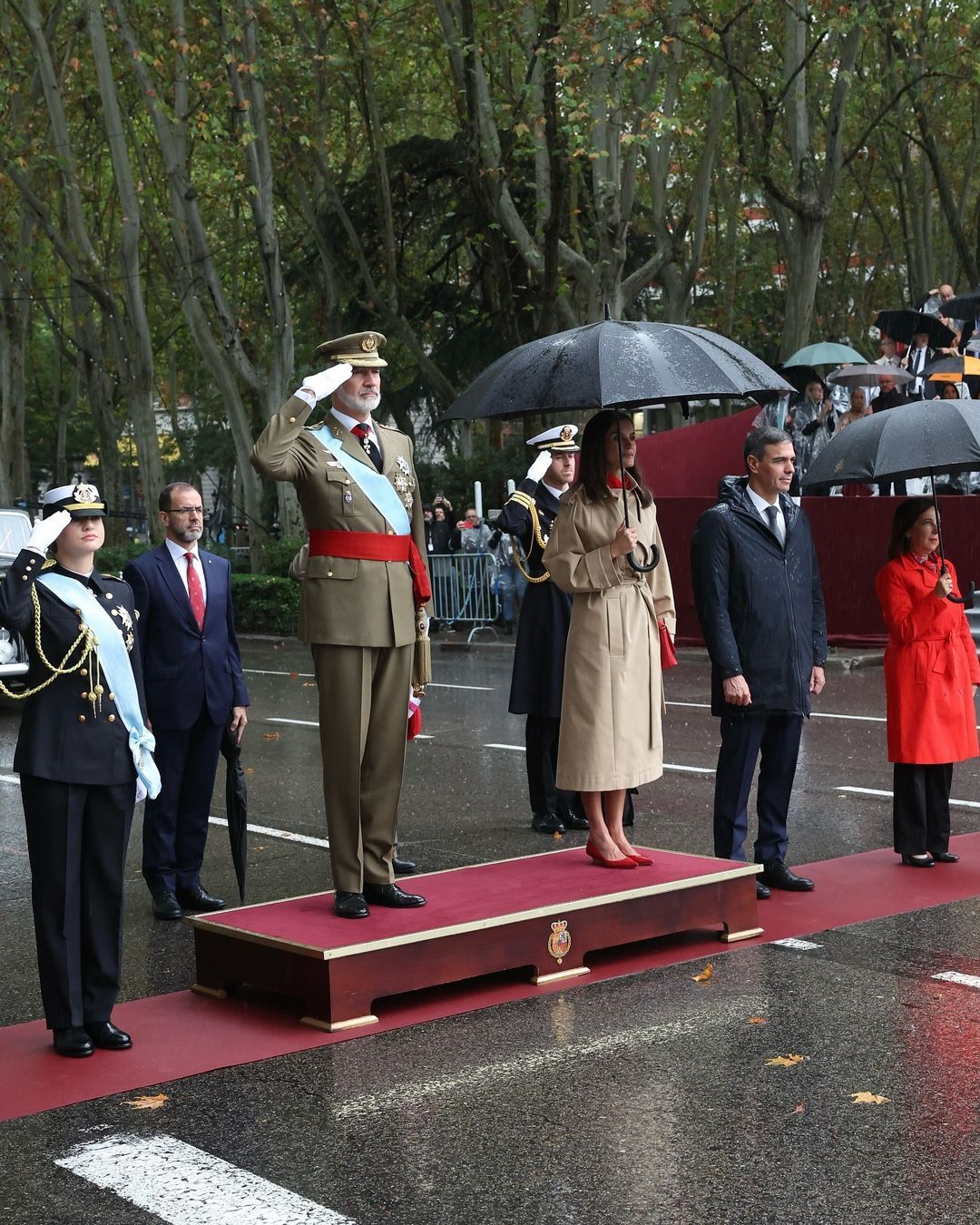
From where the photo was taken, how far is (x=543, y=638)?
9.89 meters

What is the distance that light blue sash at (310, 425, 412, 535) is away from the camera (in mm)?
6473

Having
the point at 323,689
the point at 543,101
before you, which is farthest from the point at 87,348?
the point at 323,689

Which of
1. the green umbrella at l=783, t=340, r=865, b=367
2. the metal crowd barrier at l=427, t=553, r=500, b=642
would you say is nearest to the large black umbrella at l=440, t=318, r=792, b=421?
the green umbrella at l=783, t=340, r=865, b=367

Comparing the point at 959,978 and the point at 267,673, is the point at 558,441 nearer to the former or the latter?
the point at 959,978

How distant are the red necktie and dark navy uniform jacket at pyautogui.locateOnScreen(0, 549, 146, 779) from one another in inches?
87.6

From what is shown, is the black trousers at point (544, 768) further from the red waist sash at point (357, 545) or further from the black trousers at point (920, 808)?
the red waist sash at point (357, 545)

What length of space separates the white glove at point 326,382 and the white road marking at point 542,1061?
244 cm

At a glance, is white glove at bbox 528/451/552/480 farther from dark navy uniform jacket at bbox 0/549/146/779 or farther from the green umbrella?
the green umbrella

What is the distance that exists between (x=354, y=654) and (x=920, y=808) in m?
3.40

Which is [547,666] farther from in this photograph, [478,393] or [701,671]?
[701,671]

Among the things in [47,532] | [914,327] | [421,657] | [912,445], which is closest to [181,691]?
[421,657]

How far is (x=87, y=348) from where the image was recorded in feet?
112

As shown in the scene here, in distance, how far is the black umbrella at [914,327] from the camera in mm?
21297

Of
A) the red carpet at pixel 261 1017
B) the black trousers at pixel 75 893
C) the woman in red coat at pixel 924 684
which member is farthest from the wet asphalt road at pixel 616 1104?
the woman in red coat at pixel 924 684
